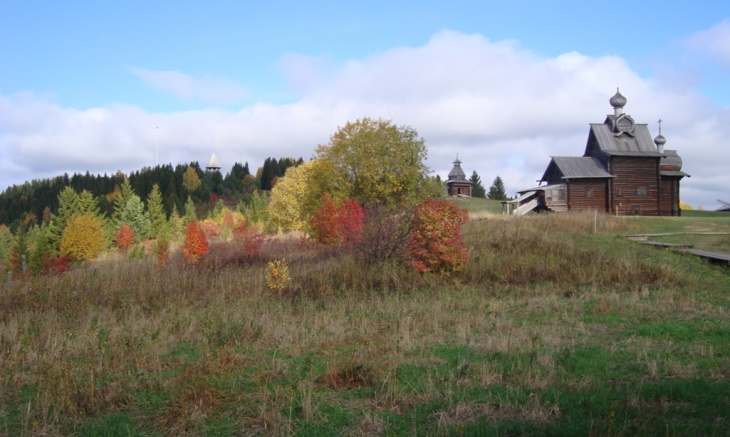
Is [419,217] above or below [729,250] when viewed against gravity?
above

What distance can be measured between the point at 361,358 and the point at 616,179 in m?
40.4

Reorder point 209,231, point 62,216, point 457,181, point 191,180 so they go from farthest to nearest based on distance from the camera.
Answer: point 191,180 < point 457,181 < point 62,216 < point 209,231

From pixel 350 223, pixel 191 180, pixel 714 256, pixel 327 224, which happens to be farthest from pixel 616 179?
pixel 191 180

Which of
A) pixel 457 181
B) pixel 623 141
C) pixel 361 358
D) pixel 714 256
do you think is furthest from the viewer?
pixel 457 181

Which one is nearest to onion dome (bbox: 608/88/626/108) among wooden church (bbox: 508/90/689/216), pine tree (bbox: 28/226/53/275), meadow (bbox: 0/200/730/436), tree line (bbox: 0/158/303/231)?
wooden church (bbox: 508/90/689/216)

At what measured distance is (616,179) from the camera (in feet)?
139

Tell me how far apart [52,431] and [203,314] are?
5294 millimetres

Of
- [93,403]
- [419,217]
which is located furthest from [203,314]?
[419,217]

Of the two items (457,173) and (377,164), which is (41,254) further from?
(457,173)

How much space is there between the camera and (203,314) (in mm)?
10492

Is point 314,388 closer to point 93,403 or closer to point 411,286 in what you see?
point 93,403

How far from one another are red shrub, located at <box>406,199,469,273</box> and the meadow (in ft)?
6.02

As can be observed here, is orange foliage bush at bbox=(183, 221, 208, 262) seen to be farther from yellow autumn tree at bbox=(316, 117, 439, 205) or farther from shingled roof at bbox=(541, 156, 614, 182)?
shingled roof at bbox=(541, 156, 614, 182)

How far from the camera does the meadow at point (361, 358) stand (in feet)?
17.4
